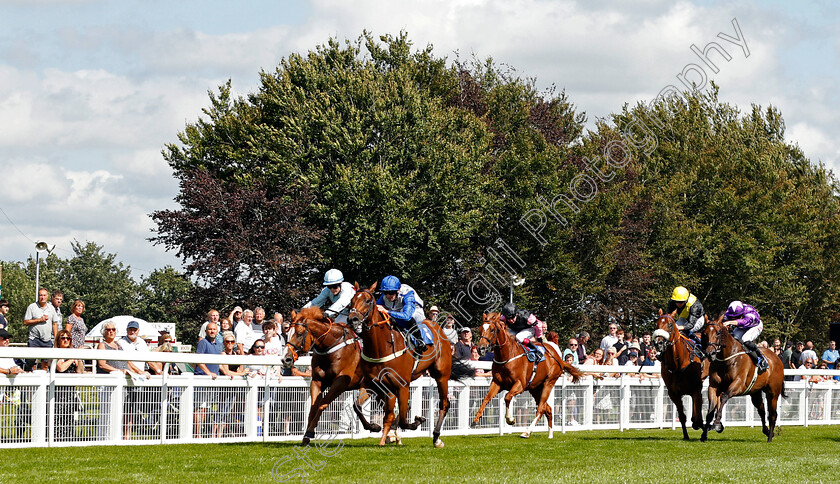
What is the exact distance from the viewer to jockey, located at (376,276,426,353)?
12.3 meters

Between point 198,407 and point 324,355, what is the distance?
1.97 m

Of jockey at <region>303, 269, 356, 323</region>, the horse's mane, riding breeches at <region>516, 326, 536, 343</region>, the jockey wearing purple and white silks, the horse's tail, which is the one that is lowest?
the horse's tail

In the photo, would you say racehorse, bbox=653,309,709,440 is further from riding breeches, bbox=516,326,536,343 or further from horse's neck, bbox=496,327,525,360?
horse's neck, bbox=496,327,525,360

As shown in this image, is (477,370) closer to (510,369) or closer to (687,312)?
(510,369)

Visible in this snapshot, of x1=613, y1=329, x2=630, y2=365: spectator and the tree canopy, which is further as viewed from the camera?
the tree canopy

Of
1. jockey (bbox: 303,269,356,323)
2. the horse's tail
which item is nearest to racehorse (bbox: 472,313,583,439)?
the horse's tail

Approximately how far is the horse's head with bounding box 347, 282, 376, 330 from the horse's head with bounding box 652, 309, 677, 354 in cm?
438

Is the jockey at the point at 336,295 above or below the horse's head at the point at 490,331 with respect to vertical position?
above

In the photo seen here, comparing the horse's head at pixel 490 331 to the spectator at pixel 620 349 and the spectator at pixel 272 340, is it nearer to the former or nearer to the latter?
the spectator at pixel 272 340

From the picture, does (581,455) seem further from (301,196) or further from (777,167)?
(777,167)

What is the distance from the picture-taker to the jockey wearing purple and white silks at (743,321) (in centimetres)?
1547

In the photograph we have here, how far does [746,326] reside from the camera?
1553cm

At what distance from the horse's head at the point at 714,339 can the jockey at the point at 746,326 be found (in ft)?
2.41

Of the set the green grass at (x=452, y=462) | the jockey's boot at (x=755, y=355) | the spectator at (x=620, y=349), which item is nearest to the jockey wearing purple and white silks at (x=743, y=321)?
the jockey's boot at (x=755, y=355)
